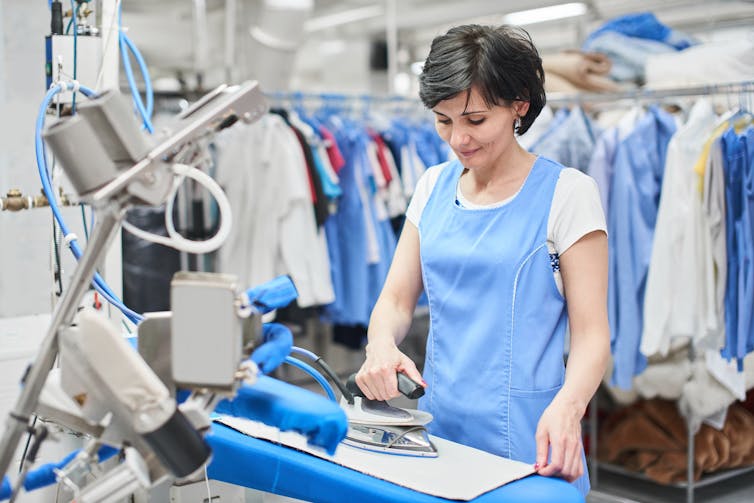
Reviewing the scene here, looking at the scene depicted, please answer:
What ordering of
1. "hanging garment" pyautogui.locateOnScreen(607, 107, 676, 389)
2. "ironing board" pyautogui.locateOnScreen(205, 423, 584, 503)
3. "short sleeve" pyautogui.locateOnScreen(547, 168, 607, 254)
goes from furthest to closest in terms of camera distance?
1. "hanging garment" pyautogui.locateOnScreen(607, 107, 676, 389)
2. "short sleeve" pyautogui.locateOnScreen(547, 168, 607, 254)
3. "ironing board" pyautogui.locateOnScreen(205, 423, 584, 503)

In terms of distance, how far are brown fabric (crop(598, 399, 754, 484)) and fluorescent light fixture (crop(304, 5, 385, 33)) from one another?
5.40 metres

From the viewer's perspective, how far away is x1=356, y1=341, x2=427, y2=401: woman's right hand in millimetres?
1213

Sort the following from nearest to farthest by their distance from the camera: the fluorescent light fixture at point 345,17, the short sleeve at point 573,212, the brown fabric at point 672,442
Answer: the short sleeve at point 573,212 < the brown fabric at point 672,442 < the fluorescent light fixture at point 345,17

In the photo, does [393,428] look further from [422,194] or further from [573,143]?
[573,143]

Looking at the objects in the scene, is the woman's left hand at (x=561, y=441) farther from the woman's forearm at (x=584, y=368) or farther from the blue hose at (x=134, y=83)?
the blue hose at (x=134, y=83)

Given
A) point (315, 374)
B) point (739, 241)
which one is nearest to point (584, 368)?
point (315, 374)

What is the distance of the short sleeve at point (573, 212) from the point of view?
4.08ft

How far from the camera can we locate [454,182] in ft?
4.77

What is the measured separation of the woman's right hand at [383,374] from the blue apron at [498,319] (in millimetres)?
160

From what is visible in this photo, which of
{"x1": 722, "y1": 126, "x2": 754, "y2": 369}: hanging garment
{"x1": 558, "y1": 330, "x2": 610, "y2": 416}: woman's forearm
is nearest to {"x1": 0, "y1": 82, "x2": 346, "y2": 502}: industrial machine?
{"x1": 558, "y1": 330, "x2": 610, "y2": 416}: woman's forearm

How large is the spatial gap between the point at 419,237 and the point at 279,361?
0.64m

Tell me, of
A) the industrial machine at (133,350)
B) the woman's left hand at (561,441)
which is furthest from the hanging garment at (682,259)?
the industrial machine at (133,350)

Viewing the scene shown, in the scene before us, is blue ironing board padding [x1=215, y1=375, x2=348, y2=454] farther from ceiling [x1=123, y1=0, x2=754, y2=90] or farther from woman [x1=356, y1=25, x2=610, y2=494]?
ceiling [x1=123, y1=0, x2=754, y2=90]

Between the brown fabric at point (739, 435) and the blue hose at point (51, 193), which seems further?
the brown fabric at point (739, 435)
